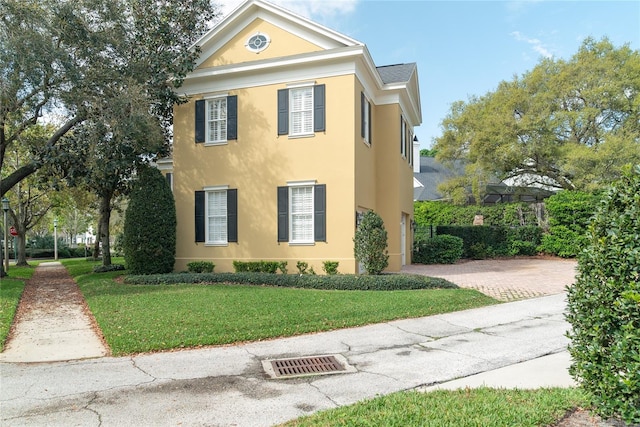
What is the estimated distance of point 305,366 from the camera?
6078 millimetres

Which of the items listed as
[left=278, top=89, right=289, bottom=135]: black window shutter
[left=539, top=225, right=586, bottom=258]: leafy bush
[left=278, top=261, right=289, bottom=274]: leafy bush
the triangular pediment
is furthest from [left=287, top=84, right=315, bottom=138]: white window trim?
[left=539, top=225, right=586, bottom=258]: leafy bush

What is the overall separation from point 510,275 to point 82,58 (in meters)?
16.0

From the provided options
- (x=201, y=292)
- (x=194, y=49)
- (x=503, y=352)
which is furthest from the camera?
(x=194, y=49)

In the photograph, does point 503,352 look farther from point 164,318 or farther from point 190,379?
point 164,318

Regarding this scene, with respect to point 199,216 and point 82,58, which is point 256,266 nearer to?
point 199,216

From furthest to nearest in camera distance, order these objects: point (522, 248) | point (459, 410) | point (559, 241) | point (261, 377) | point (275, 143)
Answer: point (522, 248), point (559, 241), point (275, 143), point (261, 377), point (459, 410)

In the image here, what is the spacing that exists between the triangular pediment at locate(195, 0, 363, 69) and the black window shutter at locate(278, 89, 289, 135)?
136 cm

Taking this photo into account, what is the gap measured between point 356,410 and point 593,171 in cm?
2413

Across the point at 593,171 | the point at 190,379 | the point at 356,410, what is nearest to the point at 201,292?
the point at 190,379

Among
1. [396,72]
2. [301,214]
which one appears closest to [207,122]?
[301,214]

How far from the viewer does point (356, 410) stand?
421 centimetres

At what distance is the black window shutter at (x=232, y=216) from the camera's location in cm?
1567

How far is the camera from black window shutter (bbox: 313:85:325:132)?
14664 millimetres

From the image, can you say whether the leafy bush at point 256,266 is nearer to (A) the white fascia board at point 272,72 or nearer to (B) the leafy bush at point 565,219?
(A) the white fascia board at point 272,72
